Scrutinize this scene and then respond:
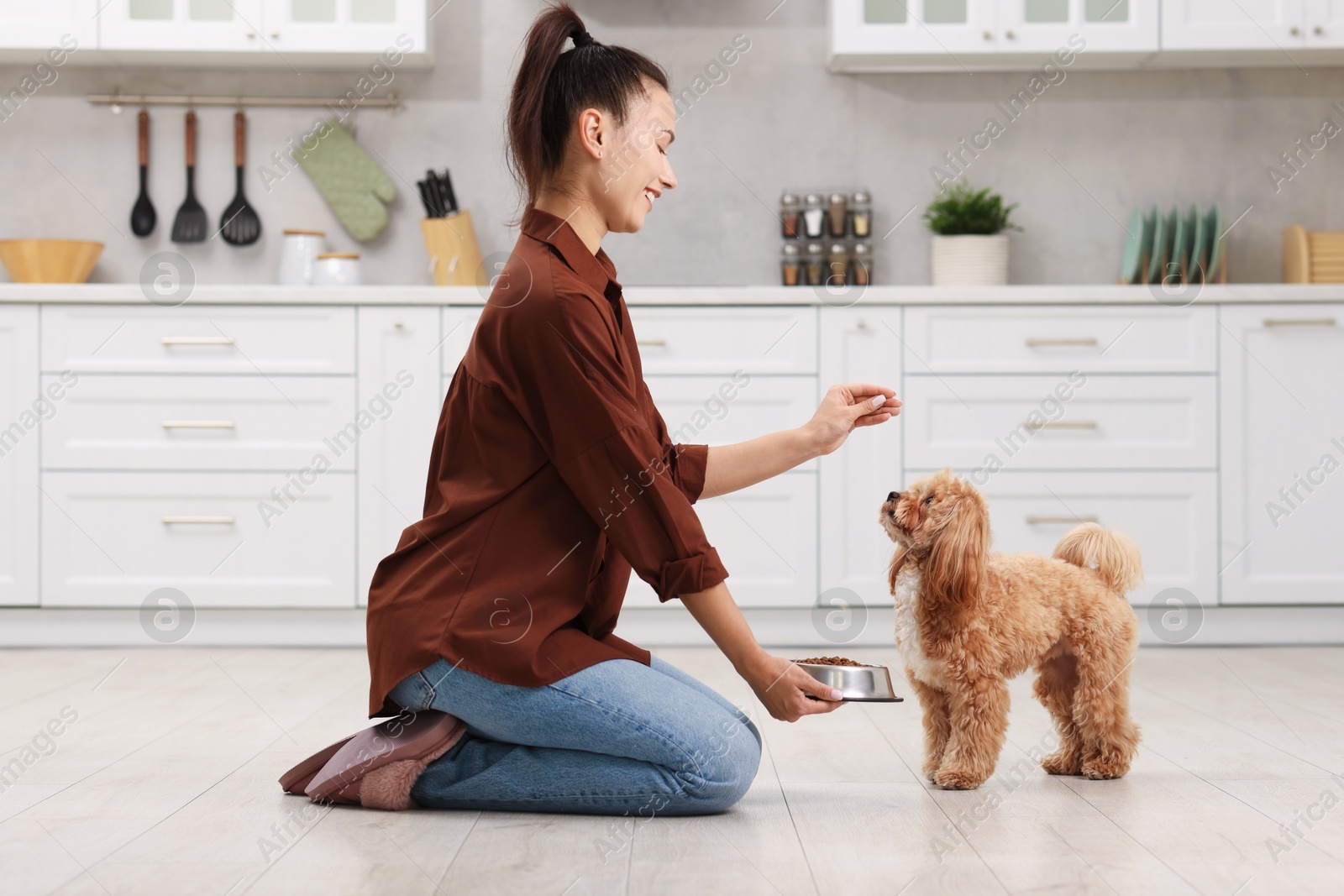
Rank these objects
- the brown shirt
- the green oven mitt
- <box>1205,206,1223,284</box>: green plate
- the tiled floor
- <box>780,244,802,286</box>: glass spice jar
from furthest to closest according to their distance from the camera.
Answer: the green oven mitt, <box>780,244,802,286</box>: glass spice jar, <box>1205,206,1223,284</box>: green plate, the brown shirt, the tiled floor

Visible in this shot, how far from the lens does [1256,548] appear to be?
9.63 ft

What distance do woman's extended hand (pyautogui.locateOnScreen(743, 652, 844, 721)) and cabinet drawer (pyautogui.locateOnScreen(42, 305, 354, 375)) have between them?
6.46 feet

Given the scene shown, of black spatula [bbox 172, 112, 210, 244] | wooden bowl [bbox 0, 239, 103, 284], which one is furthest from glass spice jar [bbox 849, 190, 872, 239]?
wooden bowl [bbox 0, 239, 103, 284]

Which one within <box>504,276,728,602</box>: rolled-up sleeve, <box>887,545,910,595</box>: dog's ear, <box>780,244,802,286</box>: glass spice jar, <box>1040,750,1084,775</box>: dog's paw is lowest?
<box>1040,750,1084,775</box>: dog's paw

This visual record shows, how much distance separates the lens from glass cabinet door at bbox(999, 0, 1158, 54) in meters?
3.19

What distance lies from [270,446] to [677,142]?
5.04 ft

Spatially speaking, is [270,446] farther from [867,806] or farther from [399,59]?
[867,806]

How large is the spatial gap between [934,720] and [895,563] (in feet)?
0.77

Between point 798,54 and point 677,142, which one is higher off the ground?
point 798,54

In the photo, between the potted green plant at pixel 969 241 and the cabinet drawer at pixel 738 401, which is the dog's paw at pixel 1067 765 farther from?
the potted green plant at pixel 969 241

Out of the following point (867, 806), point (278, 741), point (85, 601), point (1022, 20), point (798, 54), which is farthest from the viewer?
point (798, 54)

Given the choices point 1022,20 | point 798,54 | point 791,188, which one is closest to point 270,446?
point 791,188

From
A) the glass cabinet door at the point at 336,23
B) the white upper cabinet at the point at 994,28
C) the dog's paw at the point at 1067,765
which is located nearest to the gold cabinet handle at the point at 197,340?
the glass cabinet door at the point at 336,23

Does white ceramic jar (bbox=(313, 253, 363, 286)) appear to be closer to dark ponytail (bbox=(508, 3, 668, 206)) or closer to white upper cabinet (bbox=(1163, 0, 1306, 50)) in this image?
dark ponytail (bbox=(508, 3, 668, 206))
